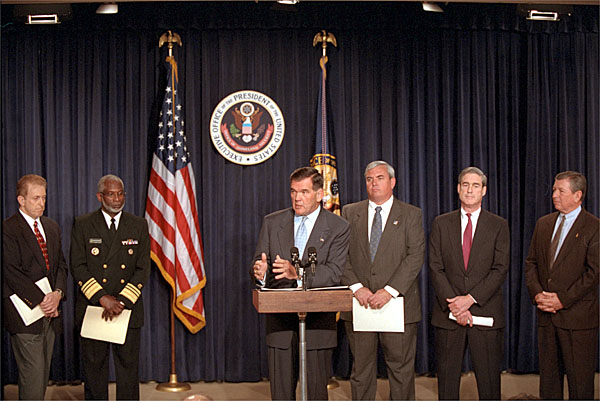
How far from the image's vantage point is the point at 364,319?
16.6 ft

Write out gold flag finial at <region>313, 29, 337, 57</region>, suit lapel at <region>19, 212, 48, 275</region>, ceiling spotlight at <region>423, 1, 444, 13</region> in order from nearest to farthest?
1. suit lapel at <region>19, 212, 48, 275</region>
2. ceiling spotlight at <region>423, 1, 444, 13</region>
3. gold flag finial at <region>313, 29, 337, 57</region>

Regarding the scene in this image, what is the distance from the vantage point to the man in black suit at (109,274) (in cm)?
518

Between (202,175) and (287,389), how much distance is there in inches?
115

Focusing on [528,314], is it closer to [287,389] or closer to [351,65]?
[351,65]

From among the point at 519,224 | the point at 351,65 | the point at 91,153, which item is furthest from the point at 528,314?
the point at 91,153

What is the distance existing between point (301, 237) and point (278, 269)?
0.54 m

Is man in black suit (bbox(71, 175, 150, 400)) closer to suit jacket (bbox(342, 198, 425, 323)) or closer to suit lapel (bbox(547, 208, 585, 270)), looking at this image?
suit jacket (bbox(342, 198, 425, 323))

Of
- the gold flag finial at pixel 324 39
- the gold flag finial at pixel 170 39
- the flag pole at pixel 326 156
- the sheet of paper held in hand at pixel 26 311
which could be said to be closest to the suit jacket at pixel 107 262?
the sheet of paper held in hand at pixel 26 311

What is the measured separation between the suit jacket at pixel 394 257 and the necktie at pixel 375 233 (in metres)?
0.03

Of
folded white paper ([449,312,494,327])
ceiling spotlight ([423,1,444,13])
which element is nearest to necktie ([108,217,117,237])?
folded white paper ([449,312,494,327])

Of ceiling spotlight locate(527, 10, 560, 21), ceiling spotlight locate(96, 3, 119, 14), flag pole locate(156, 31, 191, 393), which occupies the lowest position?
flag pole locate(156, 31, 191, 393)

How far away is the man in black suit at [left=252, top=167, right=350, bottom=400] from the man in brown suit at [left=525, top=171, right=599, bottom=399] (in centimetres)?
187

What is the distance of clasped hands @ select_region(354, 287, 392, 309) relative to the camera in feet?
16.3

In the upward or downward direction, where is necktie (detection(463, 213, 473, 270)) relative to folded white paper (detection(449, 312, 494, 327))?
upward
